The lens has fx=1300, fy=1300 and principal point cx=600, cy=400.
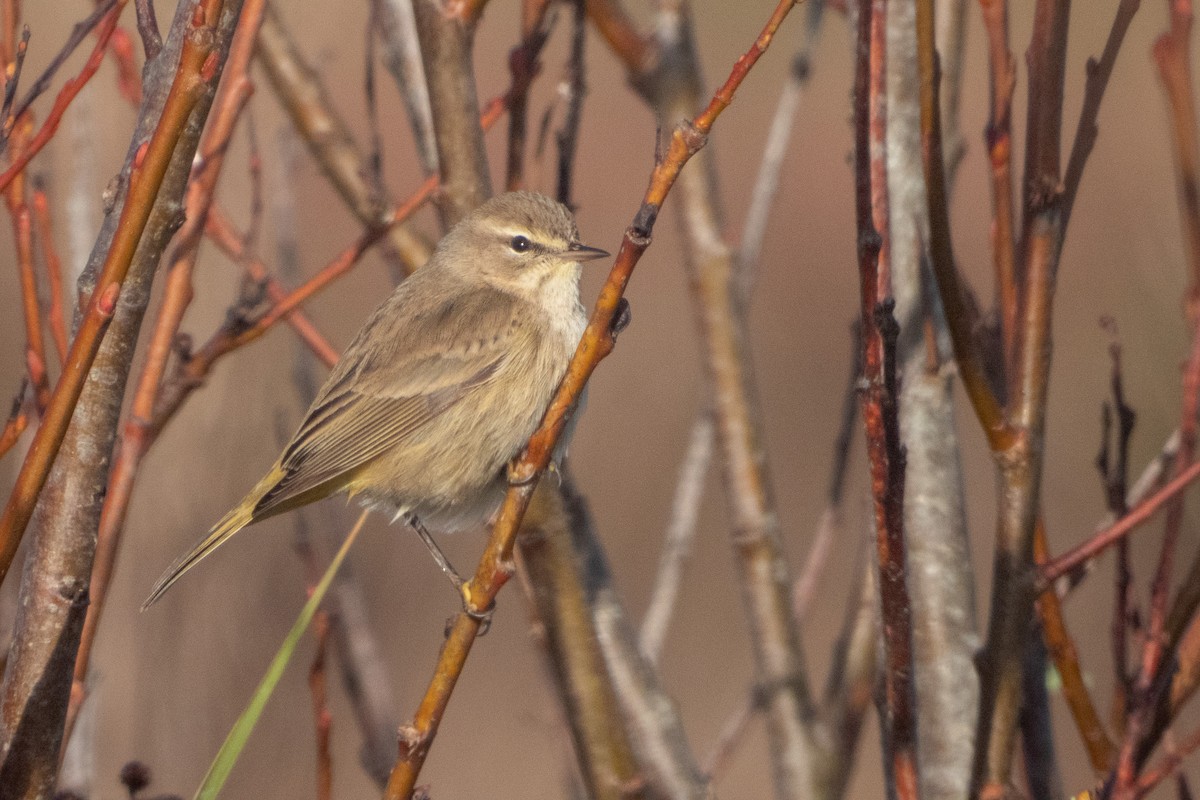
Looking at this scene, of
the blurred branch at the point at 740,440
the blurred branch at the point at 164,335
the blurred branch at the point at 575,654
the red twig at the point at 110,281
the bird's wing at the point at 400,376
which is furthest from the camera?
the bird's wing at the point at 400,376

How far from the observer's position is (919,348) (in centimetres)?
284

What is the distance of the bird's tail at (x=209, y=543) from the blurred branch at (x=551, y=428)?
1.35m

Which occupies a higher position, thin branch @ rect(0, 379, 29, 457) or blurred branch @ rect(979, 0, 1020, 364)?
blurred branch @ rect(979, 0, 1020, 364)

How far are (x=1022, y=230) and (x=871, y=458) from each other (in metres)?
0.56

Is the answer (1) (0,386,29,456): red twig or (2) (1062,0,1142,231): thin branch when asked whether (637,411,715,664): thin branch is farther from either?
(1) (0,386,29,456): red twig

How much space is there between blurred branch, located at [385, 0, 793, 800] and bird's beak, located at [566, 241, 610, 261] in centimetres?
190

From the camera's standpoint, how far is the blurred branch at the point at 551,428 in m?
1.80

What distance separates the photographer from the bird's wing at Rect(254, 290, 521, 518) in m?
3.86

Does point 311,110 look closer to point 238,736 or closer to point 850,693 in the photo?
point 238,736

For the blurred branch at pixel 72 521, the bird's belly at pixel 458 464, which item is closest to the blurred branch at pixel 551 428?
the blurred branch at pixel 72 521

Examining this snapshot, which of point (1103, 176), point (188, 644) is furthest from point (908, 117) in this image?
point (1103, 176)

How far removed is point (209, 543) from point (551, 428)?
1.64m

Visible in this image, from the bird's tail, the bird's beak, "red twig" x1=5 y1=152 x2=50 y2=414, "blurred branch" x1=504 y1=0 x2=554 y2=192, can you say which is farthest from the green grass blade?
the bird's beak

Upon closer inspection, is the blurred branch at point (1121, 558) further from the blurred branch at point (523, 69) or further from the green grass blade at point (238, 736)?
the blurred branch at point (523, 69)
